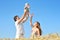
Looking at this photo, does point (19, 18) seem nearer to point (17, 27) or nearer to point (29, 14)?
point (17, 27)

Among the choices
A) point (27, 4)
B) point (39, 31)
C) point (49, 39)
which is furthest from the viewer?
point (39, 31)

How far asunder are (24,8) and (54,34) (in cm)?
383

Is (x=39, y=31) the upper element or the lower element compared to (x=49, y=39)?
upper

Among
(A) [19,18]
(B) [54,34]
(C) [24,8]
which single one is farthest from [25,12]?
(B) [54,34]

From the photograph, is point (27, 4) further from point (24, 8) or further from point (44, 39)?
point (44, 39)

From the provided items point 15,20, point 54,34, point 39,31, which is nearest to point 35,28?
point 39,31

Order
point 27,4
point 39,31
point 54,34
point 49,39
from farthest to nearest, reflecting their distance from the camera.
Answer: point 39,31 → point 27,4 → point 54,34 → point 49,39

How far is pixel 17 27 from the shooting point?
12836 mm

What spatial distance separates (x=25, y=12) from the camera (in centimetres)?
1180

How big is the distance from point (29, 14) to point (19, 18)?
54.5 inches

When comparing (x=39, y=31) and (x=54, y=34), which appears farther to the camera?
(x=39, y=31)

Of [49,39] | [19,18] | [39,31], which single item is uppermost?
[19,18]

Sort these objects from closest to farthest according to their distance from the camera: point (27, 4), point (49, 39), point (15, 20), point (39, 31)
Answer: point (49, 39), point (27, 4), point (39, 31), point (15, 20)

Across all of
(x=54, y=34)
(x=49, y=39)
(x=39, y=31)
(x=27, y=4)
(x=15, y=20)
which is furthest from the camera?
(x=15, y=20)
